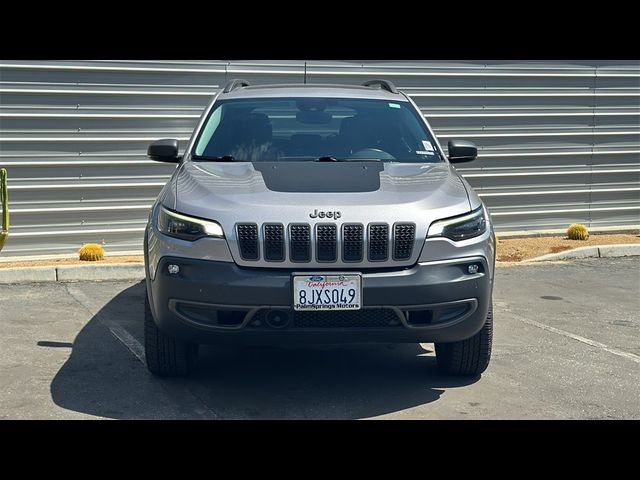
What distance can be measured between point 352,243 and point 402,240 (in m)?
0.28

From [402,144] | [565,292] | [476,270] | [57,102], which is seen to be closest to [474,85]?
[565,292]

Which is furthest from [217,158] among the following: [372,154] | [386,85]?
[386,85]

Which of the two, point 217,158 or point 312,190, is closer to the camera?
point 312,190

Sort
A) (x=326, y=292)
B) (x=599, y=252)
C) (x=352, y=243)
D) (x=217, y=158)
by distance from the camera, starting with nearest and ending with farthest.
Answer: (x=326, y=292) → (x=352, y=243) → (x=217, y=158) → (x=599, y=252)

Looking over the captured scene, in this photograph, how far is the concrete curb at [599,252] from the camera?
11766mm

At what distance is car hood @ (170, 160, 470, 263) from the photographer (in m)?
5.62

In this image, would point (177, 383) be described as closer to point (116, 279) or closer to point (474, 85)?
point (116, 279)

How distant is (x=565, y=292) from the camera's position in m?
9.73

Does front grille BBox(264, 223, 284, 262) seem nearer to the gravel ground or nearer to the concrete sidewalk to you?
the concrete sidewalk

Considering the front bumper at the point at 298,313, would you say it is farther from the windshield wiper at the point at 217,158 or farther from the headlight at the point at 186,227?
the windshield wiper at the point at 217,158

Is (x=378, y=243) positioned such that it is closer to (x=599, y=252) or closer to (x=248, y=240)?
(x=248, y=240)

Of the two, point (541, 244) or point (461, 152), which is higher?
point (461, 152)

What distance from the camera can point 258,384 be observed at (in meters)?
6.19

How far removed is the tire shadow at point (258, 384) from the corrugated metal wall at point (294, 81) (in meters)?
4.01
